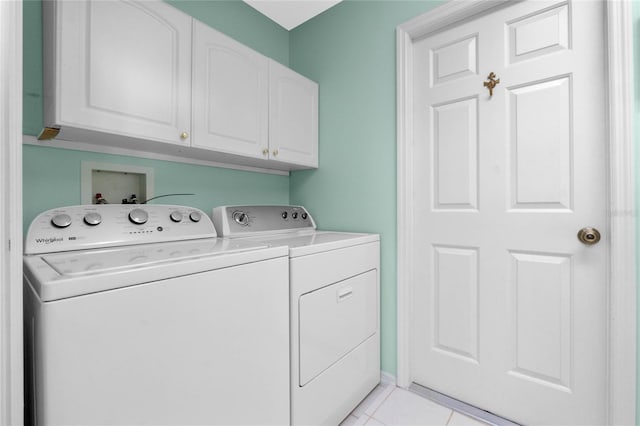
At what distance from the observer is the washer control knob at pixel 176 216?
1407 millimetres

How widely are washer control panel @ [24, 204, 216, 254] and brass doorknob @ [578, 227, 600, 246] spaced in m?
1.71

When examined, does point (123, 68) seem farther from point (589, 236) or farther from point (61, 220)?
point (589, 236)

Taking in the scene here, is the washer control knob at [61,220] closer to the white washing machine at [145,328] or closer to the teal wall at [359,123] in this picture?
the white washing machine at [145,328]

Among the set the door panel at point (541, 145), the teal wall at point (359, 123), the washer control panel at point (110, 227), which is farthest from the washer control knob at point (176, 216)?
the door panel at point (541, 145)

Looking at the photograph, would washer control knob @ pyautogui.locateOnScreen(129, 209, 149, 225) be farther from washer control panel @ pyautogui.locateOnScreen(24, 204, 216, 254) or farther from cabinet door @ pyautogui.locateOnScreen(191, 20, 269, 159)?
cabinet door @ pyautogui.locateOnScreen(191, 20, 269, 159)

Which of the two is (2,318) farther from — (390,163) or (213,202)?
(390,163)

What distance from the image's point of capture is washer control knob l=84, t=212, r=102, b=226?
1.15 metres

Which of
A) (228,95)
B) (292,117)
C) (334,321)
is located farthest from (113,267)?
(292,117)

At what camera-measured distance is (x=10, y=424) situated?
62cm

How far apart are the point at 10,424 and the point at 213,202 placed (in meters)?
1.28

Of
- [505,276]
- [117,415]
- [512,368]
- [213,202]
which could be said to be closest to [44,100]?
[213,202]

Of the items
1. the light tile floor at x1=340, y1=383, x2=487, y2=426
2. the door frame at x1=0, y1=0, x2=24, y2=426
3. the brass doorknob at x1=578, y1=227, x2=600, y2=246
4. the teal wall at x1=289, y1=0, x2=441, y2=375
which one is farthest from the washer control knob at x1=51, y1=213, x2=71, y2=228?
the brass doorknob at x1=578, y1=227, x2=600, y2=246

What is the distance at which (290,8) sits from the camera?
201 centimetres

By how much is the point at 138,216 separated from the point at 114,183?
0.96 feet
